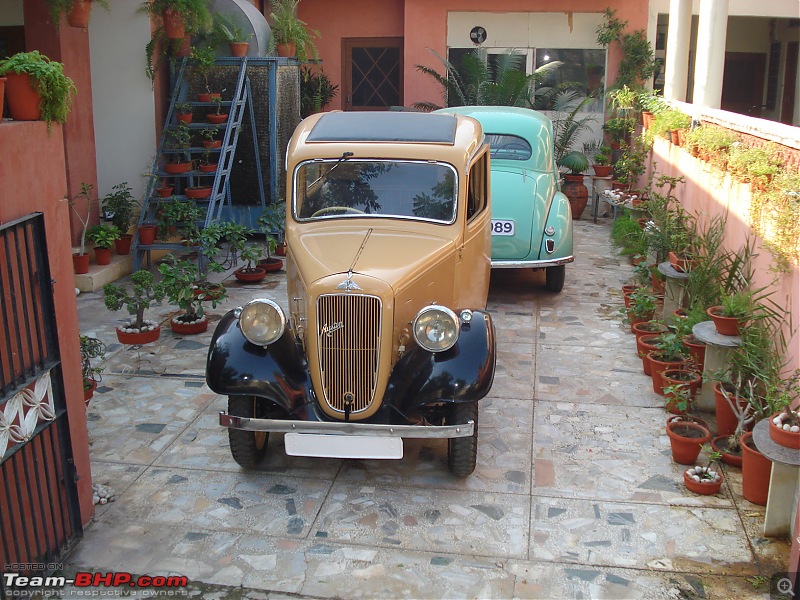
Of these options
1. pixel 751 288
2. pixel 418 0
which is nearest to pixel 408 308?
pixel 751 288

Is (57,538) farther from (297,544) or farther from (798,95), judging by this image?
(798,95)

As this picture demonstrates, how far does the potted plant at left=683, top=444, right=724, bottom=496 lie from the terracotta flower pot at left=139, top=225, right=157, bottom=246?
6.80 meters

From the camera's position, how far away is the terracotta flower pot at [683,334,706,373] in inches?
254

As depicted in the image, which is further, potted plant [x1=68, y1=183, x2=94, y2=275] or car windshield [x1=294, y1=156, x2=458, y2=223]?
potted plant [x1=68, y1=183, x2=94, y2=275]

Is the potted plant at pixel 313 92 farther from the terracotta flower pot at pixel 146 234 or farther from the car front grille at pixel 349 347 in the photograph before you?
the car front grille at pixel 349 347

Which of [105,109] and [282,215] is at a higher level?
[105,109]

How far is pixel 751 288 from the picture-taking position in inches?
249

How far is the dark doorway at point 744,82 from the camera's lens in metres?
18.6

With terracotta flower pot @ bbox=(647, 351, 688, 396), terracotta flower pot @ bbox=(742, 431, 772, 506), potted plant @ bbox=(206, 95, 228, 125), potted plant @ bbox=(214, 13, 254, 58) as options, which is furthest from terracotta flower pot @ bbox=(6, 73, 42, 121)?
potted plant @ bbox=(214, 13, 254, 58)

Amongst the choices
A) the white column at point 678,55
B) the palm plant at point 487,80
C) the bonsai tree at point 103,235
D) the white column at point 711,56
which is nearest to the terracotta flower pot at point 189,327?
the bonsai tree at point 103,235

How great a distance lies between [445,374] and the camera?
196 inches

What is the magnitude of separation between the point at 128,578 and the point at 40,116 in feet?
7.99

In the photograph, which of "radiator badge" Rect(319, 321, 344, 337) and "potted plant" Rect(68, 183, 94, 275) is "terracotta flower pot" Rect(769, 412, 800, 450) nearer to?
"radiator badge" Rect(319, 321, 344, 337)

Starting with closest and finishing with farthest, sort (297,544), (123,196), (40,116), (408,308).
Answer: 1. (40,116)
2. (297,544)
3. (408,308)
4. (123,196)
